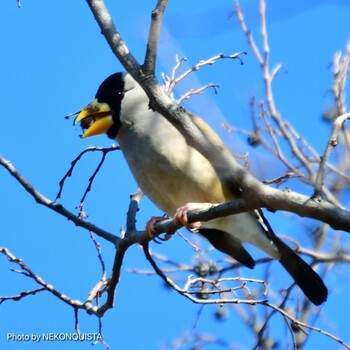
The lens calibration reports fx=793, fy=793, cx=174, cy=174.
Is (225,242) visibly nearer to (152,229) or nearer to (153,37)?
(152,229)

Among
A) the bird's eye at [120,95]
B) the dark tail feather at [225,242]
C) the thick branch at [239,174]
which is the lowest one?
the thick branch at [239,174]

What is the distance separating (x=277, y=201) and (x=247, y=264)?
1725 mm

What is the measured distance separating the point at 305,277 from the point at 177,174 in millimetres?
864

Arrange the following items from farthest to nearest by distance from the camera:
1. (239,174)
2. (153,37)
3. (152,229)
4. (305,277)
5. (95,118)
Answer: (95,118), (305,277), (152,229), (153,37), (239,174)

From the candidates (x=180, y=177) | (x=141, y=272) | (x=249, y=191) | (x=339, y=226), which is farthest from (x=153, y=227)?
(x=141, y=272)

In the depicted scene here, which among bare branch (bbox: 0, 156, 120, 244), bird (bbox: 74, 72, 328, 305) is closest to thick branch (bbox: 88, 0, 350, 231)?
bird (bbox: 74, 72, 328, 305)

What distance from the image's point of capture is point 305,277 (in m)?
4.11

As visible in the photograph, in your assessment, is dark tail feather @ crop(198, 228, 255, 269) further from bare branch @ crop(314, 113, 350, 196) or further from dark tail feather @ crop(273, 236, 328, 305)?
bare branch @ crop(314, 113, 350, 196)

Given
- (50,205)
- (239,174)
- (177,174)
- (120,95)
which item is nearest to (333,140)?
(239,174)

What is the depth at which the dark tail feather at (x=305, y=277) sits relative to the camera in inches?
161

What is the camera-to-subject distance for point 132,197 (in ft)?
14.5

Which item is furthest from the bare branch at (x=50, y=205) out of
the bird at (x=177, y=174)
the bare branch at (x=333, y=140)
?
the bare branch at (x=333, y=140)

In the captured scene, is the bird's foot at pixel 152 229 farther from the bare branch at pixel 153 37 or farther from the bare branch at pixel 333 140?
the bare branch at pixel 333 140

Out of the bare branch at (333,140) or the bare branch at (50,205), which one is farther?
the bare branch at (50,205)
